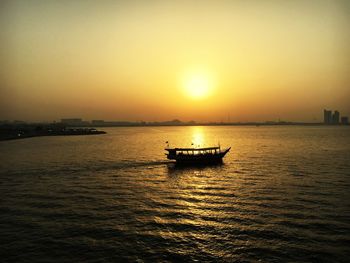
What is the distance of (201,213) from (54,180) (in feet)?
83.5

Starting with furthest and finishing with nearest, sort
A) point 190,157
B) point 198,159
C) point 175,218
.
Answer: point 198,159 → point 190,157 → point 175,218

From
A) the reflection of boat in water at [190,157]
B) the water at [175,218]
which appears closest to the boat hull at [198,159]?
the reflection of boat in water at [190,157]

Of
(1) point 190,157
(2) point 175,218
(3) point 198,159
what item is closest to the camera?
(2) point 175,218

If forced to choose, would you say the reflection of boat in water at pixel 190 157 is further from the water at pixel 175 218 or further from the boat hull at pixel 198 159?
the water at pixel 175 218

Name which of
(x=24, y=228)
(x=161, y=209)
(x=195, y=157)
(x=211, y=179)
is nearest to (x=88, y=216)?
(x=24, y=228)

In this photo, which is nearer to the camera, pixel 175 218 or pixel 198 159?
pixel 175 218

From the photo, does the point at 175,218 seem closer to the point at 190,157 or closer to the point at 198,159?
the point at 190,157

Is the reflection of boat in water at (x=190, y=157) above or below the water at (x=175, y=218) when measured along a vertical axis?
above

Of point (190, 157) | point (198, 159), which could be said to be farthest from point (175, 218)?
point (198, 159)

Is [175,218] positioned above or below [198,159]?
below

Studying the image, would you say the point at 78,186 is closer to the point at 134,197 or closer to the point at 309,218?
the point at 134,197

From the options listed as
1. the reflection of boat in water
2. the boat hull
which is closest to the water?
the boat hull

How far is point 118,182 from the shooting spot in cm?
4062

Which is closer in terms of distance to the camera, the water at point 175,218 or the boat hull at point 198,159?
the water at point 175,218
